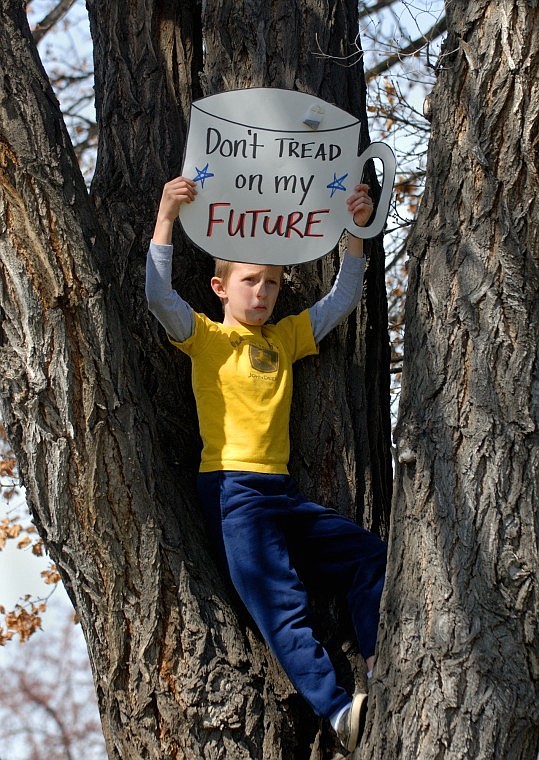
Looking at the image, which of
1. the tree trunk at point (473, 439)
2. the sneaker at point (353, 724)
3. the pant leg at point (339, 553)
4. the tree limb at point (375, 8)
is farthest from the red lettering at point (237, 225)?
the tree limb at point (375, 8)

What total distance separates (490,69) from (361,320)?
1.42 m

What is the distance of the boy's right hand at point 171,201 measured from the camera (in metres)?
3.45

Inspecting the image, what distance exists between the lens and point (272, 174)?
11.6 ft

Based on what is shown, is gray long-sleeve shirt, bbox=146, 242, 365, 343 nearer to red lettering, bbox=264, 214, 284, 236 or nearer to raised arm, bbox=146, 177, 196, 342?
raised arm, bbox=146, 177, 196, 342

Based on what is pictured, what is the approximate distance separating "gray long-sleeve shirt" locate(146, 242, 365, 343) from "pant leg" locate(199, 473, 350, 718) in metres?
0.58

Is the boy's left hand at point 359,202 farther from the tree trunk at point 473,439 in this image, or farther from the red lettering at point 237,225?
the tree trunk at point 473,439

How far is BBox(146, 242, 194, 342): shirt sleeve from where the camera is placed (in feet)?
11.4

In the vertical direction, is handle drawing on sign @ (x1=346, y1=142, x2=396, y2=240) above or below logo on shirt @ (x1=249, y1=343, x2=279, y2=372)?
above

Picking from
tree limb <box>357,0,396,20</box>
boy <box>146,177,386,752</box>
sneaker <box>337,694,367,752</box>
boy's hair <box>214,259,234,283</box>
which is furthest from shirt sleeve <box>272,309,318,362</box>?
tree limb <box>357,0,396,20</box>

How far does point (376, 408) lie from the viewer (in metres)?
3.97

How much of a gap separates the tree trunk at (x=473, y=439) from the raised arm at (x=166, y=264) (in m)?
0.98

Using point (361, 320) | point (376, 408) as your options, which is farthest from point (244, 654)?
point (361, 320)

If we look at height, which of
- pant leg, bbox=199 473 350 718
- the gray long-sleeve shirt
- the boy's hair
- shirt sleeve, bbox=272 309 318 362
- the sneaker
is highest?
the boy's hair

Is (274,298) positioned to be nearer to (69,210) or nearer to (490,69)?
(69,210)
